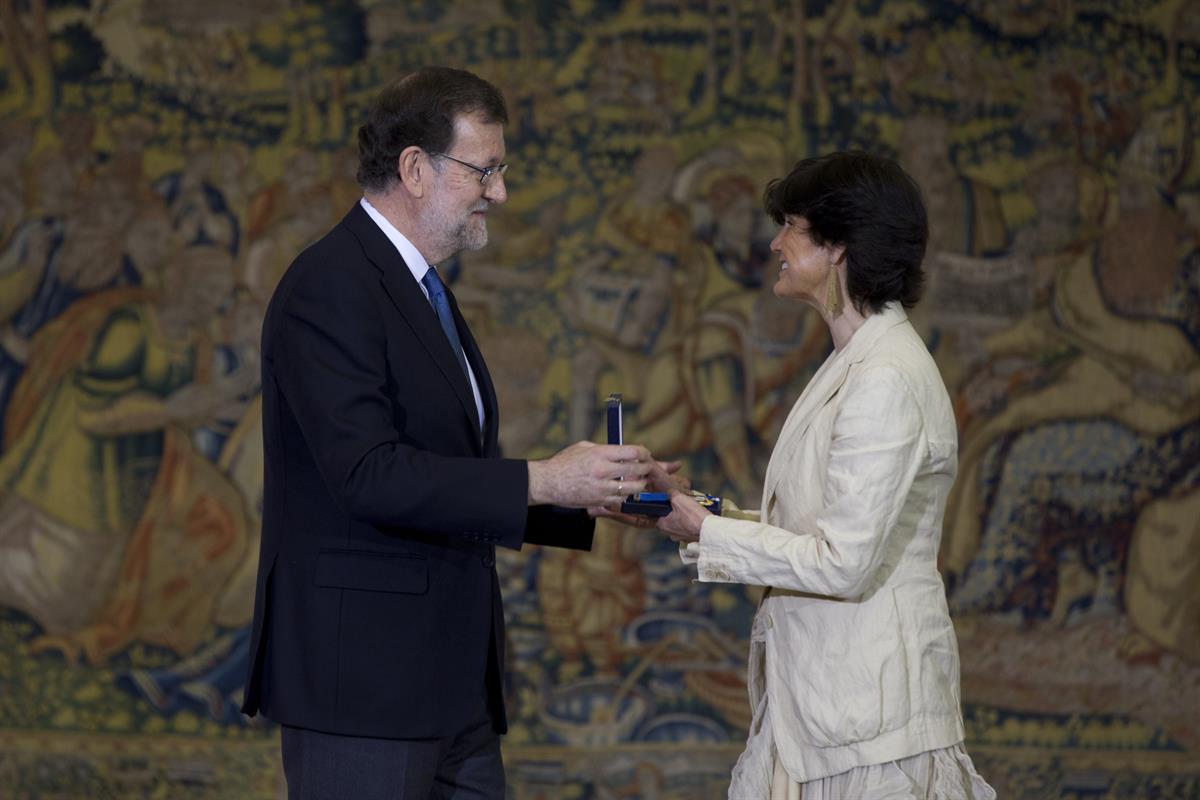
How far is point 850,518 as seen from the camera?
271 cm

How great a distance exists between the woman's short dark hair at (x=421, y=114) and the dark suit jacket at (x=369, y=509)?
220 mm

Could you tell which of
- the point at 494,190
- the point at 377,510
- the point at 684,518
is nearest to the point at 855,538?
the point at 684,518

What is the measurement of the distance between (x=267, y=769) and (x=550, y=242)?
9.20 ft

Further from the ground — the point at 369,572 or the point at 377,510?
the point at 377,510

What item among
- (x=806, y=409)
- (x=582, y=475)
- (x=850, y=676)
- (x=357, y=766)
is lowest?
(x=357, y=766)

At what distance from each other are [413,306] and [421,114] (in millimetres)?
476

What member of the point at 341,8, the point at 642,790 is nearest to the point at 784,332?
the point at 642,790

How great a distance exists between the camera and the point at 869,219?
291 centimetres

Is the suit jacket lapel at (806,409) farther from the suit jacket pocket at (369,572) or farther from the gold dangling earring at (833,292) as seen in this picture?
the suit jacket pocket at (369,572)

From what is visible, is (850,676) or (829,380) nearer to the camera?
(850,676)

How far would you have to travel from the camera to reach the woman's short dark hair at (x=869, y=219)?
2.90m

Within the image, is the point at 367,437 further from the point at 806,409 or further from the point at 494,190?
the point at 806,409

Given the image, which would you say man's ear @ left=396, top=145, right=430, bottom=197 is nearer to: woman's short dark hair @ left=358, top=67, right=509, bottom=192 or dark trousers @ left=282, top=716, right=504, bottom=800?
woman's short dark hair @ left=358, top=67, right=509, bottom=192

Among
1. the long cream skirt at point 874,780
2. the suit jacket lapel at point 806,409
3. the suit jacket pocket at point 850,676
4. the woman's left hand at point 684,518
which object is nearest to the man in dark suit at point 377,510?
the woman's left hand at point 684,518
